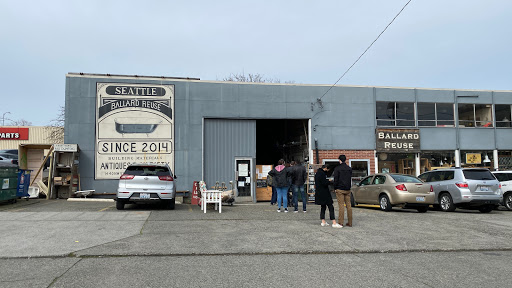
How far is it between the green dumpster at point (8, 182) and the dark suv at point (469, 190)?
15.4 m

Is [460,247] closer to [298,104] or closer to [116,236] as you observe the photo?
[116,236]

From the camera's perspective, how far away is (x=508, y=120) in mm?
21062

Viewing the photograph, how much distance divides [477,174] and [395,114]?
23.4ft

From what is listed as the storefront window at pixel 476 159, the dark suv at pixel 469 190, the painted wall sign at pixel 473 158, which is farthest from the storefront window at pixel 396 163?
the dark suv at pixel 469 190

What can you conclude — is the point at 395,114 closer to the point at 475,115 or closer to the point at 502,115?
the point at 475,115

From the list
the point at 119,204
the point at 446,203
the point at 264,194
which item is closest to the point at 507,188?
the point at 446,203

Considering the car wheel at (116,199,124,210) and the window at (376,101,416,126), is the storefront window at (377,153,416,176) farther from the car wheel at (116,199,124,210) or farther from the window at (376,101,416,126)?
the car wheel at (116,199,124,210)

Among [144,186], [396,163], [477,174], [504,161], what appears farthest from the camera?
[504,161]

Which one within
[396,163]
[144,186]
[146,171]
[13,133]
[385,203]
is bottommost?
[385,203]

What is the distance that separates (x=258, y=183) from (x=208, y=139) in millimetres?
3236

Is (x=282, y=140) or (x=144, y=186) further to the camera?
(x=282, y=140)

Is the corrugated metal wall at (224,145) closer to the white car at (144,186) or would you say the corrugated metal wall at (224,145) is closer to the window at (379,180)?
the white car at (144,186)

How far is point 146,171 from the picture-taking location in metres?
11.8

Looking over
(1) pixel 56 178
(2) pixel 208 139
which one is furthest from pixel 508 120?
(1) pixel 56 178
